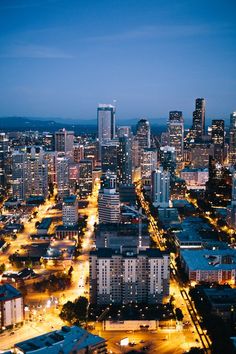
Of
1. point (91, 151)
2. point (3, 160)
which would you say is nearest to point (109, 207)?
point (3, 160)

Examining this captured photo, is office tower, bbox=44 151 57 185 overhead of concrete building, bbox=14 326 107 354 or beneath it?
overhead

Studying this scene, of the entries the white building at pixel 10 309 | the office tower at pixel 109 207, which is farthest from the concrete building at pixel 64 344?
the office tower at pixel 109 207

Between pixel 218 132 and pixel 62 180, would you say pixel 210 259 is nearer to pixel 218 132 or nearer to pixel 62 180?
pixel 62 180

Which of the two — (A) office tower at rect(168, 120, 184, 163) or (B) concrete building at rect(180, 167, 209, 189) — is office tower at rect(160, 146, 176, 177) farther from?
(A) office tower at rect(168, 120, 184, 163)

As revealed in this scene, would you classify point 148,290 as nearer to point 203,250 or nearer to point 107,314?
point 107,314

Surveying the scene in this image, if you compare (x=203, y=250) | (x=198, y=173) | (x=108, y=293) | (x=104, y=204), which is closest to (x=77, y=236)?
(x=104, y=204)

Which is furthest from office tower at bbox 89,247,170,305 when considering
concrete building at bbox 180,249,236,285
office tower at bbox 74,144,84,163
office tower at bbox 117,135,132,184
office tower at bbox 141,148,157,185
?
office tower at bbox 74,144,84,163

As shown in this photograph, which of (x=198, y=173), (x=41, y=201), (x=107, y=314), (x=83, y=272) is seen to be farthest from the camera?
(x=198, y=173)
